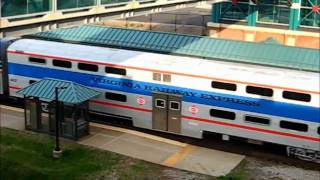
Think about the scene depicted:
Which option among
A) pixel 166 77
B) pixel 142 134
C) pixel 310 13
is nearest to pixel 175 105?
pixel 166 77

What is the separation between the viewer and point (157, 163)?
75.1ft

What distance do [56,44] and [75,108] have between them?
543 cm

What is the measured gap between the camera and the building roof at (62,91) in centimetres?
2520

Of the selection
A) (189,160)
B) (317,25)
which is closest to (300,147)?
(189,160)

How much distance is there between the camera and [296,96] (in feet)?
74.7

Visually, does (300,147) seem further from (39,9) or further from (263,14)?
(263,14)

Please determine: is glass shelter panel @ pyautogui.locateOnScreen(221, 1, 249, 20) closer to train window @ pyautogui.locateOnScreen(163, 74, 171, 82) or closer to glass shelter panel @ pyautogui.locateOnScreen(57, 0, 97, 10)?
train window @ pyautogui.locateOnScreen(163, 74, 171, 82)

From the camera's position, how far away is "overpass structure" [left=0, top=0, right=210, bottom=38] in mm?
19719

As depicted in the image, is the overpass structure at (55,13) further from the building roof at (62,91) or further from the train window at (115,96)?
the train window at (115,96)

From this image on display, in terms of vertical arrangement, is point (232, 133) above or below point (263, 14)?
below

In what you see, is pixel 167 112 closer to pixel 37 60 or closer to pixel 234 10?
pixel 37 60

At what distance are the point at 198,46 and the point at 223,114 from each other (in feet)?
33.0

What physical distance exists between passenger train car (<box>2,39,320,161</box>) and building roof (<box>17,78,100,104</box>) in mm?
1464

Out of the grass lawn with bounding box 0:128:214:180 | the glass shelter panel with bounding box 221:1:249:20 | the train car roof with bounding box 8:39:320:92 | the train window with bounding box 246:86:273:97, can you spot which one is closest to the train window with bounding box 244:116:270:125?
the train window with bounding box 246:86:273:97
